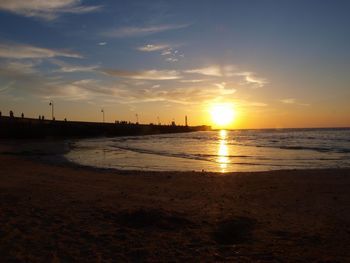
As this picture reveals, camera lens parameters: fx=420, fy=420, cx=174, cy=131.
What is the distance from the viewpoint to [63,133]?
8150 cm

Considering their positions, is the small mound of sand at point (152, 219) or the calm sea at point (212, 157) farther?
the calm sea at point (212, 157)

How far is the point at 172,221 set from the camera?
369 inches

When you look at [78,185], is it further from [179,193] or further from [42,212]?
[42,212]

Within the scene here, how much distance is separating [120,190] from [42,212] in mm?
4317

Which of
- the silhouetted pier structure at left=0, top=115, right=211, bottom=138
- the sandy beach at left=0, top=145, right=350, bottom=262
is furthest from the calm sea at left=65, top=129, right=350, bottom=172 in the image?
the silhouetted pier structure at left=0, top=115, right=211, bottom=138

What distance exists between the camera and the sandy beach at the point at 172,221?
721 centimetres

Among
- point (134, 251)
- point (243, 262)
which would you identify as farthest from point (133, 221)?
point (243, 262)

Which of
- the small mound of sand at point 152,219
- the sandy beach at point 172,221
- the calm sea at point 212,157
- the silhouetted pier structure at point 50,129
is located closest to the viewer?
the sandy beach at point 172,221

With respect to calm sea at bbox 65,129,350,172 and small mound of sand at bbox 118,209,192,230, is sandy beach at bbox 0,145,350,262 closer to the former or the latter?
small mound of sand at bbox 118,209,192,230

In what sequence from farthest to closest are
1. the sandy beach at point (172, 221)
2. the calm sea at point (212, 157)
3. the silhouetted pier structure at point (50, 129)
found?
the silhouetted pier structure at point (50, 129) < the calm sea at point (212, 157) < the sandy beach at point (172, 221)

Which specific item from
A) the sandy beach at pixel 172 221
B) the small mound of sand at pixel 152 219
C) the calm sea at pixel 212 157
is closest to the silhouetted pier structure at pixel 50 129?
the calm sea at pixel 212 157

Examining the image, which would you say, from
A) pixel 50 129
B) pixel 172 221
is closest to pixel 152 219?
pixel 172 221

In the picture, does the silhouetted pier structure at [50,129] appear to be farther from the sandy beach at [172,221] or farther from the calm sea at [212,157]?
the sandy beach at [172,221]

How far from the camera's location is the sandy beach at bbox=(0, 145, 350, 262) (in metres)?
7.21
